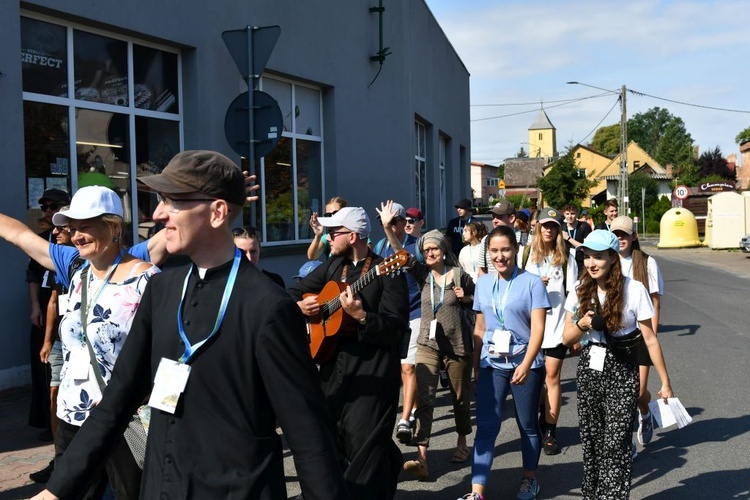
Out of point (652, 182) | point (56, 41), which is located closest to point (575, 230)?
point (56, 41)

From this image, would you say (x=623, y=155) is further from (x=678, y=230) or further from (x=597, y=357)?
(x=597, y=357)

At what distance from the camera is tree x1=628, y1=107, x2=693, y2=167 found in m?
124

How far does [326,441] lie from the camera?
2.34 m

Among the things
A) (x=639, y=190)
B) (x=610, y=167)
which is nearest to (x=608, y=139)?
(x=610, y=167)

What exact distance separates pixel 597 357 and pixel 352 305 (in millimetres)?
1653

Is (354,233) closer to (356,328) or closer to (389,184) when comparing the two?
(356,328)

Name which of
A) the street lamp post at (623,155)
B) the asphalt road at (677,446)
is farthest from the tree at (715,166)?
the asphalt road at (677,446)

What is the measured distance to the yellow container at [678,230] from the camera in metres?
36.8

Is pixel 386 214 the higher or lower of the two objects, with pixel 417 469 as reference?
higher

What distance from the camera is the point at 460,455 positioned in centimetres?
649

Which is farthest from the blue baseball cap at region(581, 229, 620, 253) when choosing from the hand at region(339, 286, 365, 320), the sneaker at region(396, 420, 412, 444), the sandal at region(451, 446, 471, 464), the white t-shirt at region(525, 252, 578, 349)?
the sandal at region(451, 446, 471, 464)

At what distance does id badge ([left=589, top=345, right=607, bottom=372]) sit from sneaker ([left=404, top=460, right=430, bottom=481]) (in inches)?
62.9

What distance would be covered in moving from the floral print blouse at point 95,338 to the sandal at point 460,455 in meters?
3.55

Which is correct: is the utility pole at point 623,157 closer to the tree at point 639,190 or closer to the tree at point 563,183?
the tree at point 563,183
